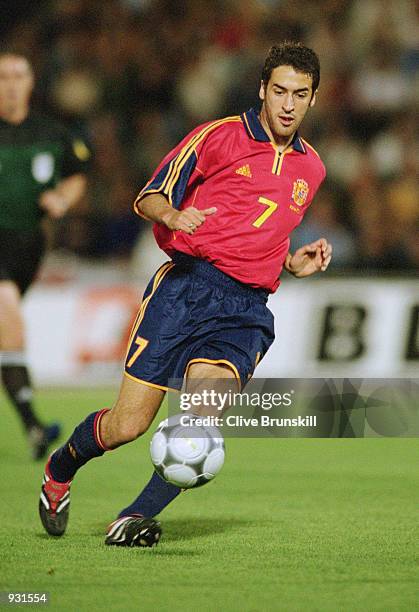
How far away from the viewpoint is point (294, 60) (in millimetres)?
5055

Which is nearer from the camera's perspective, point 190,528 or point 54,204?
point 190,528

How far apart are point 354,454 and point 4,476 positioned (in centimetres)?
243

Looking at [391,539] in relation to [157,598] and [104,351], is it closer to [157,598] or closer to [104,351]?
[157,598]

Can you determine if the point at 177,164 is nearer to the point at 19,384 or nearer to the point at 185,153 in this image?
the point at 185,153

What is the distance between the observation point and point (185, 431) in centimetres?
476

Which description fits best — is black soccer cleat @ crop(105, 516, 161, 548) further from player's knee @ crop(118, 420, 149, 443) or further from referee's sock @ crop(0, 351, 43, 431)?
referee's sock @ crop(0, 351, 43, 431)

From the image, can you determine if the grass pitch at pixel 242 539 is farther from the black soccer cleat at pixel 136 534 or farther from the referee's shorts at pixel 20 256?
the referee's shorts at pixel 20 256

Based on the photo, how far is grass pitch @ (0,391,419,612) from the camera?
4164 millimetres

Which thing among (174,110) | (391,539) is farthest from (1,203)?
(174,110)

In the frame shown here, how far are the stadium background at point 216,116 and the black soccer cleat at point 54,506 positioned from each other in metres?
6.07

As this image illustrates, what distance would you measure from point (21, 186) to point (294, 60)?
3.73m
